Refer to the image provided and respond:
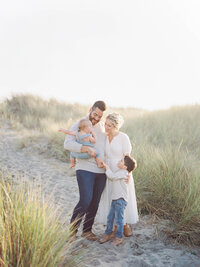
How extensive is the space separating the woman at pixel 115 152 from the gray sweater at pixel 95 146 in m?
0.08

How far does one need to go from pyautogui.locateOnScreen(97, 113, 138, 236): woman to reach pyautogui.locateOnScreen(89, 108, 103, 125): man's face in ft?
0.36

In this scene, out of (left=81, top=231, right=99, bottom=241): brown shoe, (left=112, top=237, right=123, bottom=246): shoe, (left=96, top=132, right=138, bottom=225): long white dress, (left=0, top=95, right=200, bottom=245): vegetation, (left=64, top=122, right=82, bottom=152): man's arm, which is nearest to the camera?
(left=64, top=122, right=82, bottom=152): man's arm

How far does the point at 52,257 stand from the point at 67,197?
4.05 metres

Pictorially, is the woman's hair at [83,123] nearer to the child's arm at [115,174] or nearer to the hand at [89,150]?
the hand at [89,150]

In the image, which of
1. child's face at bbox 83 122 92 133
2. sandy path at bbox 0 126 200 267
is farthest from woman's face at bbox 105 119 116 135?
sandy path at bbox 0 126 200 267

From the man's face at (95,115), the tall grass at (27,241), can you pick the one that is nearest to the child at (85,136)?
the man's face at (95,115)

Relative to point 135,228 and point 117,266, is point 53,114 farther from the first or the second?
point 117,266

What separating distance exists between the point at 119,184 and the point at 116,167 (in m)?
0.22

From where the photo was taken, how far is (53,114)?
16422 millimetres

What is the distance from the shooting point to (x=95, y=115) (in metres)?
3.90

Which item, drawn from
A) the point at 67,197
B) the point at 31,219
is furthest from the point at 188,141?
the point at 31,219

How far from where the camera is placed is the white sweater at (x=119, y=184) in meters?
3.86

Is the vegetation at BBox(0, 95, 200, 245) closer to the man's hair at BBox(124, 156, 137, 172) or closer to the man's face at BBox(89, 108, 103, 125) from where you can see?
the man's hair at BBox(124, 156, 137, 172)

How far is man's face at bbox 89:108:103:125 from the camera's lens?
12.7 feet
